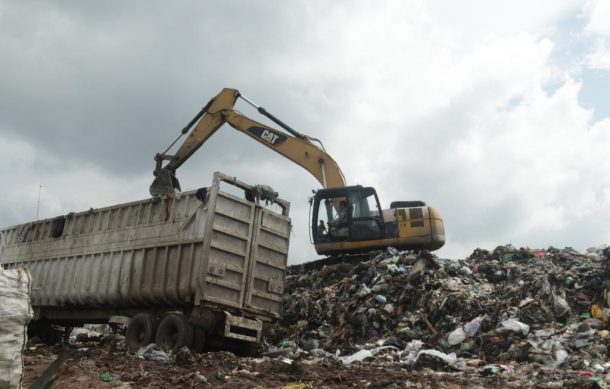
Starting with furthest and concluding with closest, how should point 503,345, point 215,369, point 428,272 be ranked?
point 428,272 < point 503,345 < point 215,369

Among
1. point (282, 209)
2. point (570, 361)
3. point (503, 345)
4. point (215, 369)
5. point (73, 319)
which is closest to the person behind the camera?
point (215, 369)

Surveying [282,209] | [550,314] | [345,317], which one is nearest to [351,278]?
[345,317]

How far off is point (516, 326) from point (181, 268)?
15.4 ft

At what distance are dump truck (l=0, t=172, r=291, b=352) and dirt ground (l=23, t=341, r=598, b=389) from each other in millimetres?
895

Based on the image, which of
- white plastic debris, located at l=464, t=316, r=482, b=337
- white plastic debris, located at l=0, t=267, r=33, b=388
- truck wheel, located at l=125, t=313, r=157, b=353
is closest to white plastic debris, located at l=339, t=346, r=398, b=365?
white plastic debris, located at l=464, t=316, r=482, b=337

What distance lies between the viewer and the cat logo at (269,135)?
557 inches

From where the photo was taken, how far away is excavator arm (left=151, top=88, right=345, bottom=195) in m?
13.6

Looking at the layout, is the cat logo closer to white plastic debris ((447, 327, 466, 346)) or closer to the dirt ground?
white plastic debris ((447, 327, 466, 346))

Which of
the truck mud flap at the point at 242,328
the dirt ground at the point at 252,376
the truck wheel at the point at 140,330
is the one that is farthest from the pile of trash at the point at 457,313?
the truck wheel at the point at 140,330

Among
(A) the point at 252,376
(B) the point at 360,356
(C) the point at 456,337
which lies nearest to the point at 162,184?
(B) the point at 360,356

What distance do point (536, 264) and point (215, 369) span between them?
795 cm

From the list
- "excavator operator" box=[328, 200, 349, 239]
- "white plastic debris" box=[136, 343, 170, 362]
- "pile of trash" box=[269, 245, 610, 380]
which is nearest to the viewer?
"white plastic debris" box=[136, 343, 170, 362]

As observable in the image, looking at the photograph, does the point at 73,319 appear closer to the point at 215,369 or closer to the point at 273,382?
the point at 215,369

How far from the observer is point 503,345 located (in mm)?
7988
